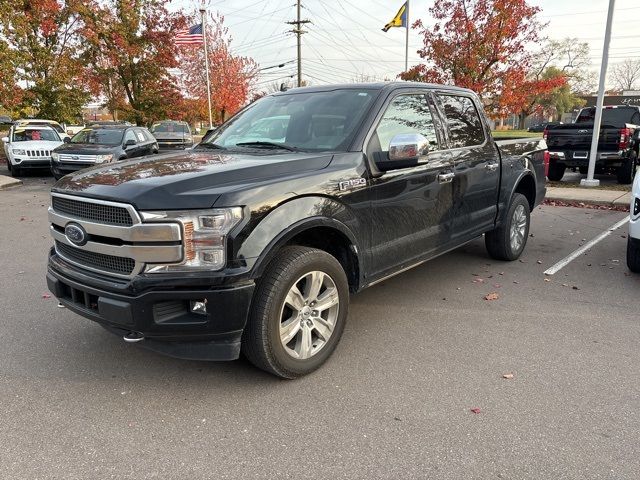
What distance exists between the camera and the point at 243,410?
2975 millimetres

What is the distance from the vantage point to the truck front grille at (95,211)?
282 cm

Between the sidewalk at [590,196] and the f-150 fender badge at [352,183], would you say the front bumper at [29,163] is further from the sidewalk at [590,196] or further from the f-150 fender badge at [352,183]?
the f-150 fender badge at [352,183]

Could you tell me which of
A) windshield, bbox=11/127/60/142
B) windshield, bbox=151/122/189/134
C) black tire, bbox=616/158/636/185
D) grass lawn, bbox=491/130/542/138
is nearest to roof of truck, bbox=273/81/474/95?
grass lawn, bbox=491/130/542/138

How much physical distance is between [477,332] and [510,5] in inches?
570

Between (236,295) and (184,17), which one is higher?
(184,17)

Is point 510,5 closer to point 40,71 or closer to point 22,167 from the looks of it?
point 22,167

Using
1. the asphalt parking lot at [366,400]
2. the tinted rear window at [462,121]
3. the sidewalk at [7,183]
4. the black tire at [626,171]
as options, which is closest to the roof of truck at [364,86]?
the tinted rear window at [462,121]

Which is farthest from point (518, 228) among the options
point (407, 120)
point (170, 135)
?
point (170, 135)

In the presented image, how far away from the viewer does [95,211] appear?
2.98 meters

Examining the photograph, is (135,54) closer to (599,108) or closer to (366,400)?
(599,108)

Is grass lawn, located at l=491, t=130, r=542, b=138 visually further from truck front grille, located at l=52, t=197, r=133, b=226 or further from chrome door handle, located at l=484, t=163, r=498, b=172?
truck front grille, located at l=52, t=197, r=133, b=226

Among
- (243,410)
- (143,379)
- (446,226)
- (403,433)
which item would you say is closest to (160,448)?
(243,410)

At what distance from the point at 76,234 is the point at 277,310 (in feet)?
4.35

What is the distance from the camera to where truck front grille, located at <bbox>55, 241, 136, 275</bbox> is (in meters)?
2.89
